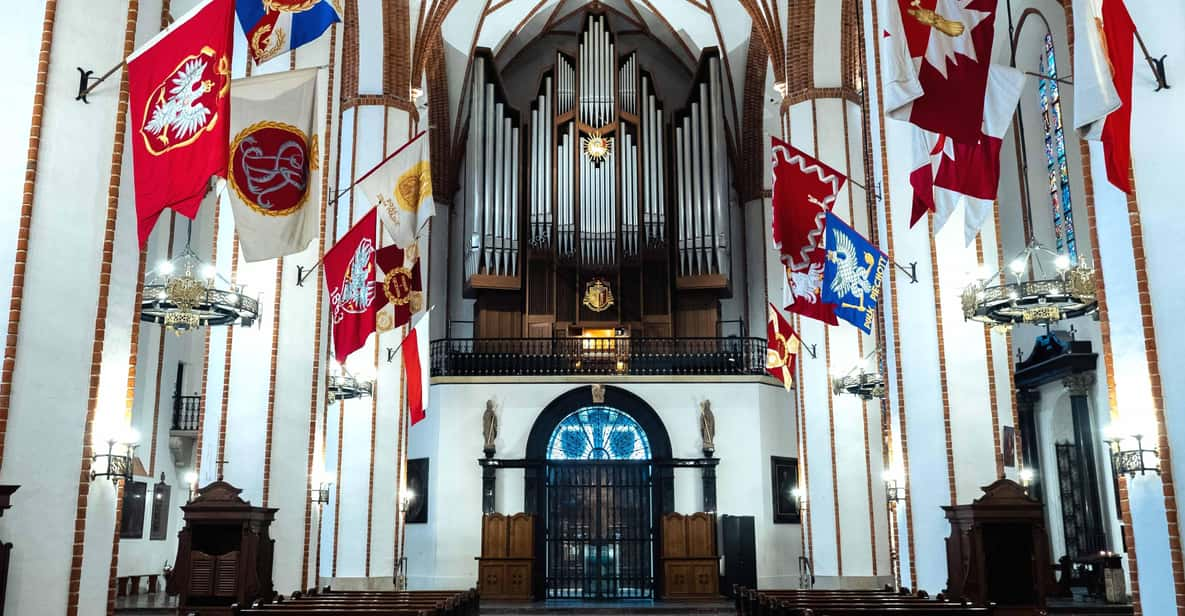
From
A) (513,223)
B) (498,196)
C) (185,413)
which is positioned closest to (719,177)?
(513,223)

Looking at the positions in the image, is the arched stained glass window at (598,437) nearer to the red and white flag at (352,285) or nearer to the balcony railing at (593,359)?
the balcony railing at (593,359)

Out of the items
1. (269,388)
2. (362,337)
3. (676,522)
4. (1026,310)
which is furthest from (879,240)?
(676,522)

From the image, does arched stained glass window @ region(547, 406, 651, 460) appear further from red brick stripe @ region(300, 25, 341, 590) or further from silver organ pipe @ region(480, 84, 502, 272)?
red brick stripe @ region(300, 25, 341, 590)

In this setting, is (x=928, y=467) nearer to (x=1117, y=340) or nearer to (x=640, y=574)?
(x=1117, y=340)

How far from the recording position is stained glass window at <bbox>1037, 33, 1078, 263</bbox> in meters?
18.6

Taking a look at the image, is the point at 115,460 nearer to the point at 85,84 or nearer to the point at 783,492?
the point at 85,84

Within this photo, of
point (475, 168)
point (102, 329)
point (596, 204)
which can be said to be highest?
point (475, 168)

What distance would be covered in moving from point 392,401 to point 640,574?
6616 mm

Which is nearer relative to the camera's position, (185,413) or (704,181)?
(185,413)

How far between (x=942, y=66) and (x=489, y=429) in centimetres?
1599

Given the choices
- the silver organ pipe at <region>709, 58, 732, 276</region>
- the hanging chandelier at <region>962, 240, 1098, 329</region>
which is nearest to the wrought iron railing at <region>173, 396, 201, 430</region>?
the silver organ pipe at <region>709, 58, 732, 276</region>

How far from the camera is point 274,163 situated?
29.4ft

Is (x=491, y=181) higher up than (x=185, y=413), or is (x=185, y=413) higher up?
(x=491, y=181)

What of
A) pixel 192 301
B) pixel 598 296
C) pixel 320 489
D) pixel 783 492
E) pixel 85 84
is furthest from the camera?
pixel 598 296
